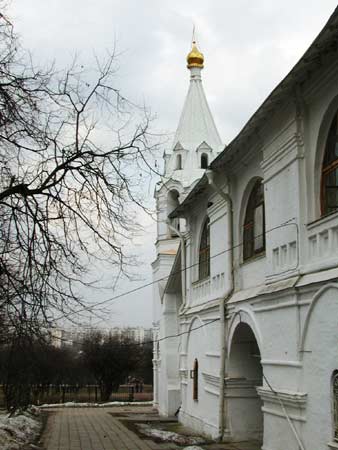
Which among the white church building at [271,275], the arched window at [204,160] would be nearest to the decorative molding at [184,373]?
the white church building at [271,275]

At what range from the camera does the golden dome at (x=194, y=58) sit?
26.9m

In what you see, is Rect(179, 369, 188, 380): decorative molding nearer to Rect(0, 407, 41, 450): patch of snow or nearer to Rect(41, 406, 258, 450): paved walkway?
Rect(41, 406, 258, 450): paved walkway

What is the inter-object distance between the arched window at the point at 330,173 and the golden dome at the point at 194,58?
17.9m

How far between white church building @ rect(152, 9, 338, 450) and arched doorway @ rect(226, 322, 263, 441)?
0.07ft

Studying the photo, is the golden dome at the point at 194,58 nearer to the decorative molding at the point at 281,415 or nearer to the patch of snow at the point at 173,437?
the patch of snow at the point at 173,437

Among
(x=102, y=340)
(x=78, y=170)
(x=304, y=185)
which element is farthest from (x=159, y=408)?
(x=102, y=340)

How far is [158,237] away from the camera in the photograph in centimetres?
2680

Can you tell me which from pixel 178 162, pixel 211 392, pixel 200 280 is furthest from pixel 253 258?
pixel 178 162

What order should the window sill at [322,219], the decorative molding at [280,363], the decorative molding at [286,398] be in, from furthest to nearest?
the decorative molding at [280,363] → the decorative molding at [286,398] → the window sill at [322,219]

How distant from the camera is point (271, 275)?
11492 millimetres

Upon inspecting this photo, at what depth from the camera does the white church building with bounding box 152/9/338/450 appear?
9.51 meters

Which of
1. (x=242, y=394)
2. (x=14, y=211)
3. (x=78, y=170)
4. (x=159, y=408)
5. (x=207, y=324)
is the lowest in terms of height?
(x=159, y=408)

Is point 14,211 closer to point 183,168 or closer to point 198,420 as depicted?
point 198,420

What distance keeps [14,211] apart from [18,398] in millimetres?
14249
